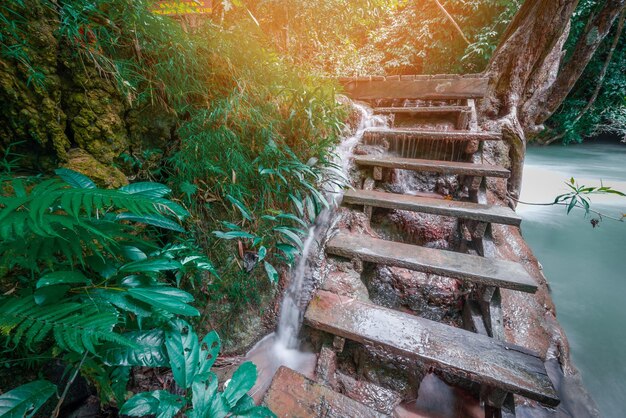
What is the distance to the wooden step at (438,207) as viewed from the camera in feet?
6.57

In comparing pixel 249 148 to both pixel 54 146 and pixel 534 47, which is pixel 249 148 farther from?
pixel 534 47

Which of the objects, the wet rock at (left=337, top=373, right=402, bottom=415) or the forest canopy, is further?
the wet rock at (left=337, top=373, right=402, bottom=415)

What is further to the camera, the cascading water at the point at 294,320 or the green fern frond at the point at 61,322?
the cascading water at the point at 294,320

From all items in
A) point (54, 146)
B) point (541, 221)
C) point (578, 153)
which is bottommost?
point (541, 221)

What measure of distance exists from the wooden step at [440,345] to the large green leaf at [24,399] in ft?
3.89

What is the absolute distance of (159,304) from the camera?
3.03ft

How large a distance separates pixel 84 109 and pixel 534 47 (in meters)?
5.94

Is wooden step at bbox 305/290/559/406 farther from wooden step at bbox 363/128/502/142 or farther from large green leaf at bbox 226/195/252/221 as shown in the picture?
wooden step at bbox 363/128/502/142

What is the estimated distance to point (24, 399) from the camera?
793 millimetres

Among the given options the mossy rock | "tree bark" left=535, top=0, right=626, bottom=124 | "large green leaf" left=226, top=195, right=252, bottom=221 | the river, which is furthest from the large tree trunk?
the mossy rock

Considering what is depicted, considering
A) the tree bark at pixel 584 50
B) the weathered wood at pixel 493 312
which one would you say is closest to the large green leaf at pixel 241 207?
the weathered wood at pixel 493 312

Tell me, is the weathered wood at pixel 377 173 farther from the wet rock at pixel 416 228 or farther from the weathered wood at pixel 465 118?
the weathered wood at pixel 465 118

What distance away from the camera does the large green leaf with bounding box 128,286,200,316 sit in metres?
0.92

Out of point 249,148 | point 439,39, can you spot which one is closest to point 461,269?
point 249,148
